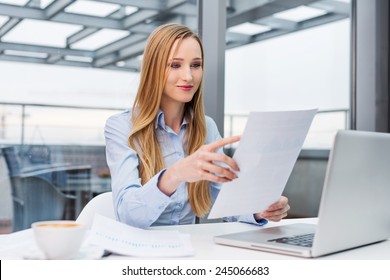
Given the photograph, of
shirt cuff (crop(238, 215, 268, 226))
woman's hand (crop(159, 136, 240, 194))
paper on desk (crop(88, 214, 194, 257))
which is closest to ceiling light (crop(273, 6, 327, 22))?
shirt cuff (crop(238, 215, 268, 226))

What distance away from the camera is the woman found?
4.66 feet

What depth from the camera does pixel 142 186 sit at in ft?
4.44

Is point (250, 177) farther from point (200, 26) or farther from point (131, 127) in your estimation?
point (200, 26)

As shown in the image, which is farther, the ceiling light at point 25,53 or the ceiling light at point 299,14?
the ceiling light at point 299,14

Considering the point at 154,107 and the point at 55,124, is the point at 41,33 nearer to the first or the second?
the point at 55,124

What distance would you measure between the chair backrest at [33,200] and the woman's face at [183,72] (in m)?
1.03

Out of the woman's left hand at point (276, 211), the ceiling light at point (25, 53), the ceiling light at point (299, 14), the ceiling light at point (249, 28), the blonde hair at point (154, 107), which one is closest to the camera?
the woman's left hand at point (276, 211)

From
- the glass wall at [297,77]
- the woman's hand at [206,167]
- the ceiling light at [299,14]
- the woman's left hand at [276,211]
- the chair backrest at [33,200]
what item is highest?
the ceiling light at [299,14]

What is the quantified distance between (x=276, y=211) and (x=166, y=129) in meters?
0.46

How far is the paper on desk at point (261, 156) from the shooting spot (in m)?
0.94

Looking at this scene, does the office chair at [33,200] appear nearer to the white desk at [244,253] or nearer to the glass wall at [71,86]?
the glass wall at [71,86]

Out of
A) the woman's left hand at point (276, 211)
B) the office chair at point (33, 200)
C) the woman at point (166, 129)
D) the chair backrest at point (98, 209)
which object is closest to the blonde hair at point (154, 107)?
the woman at point (166, 129)
